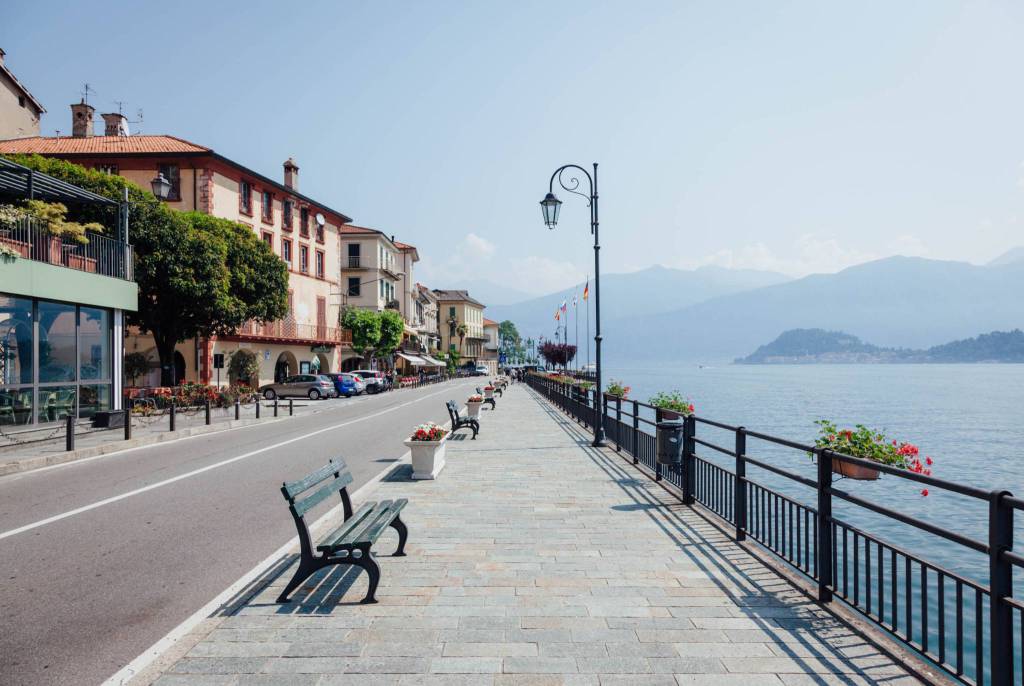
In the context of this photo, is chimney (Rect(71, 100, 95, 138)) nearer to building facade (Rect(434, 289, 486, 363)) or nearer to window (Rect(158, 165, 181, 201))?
window (Rect(158, 165, 181, 201))

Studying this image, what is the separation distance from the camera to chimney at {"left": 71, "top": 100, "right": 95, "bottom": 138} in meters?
44.1

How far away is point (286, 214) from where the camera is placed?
48844mm

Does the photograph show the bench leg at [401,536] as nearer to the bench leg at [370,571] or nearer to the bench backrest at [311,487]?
the bench backrest at [311,487]

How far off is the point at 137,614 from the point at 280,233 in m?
46.2

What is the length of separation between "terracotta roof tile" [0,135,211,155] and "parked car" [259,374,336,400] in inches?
571

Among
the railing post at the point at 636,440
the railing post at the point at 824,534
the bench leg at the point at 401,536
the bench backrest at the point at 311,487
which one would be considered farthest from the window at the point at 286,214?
the railing post at the point at 824,534

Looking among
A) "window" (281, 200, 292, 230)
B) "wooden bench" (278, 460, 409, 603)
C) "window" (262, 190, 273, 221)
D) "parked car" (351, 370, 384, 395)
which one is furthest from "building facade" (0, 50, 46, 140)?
Result: "wooden bench" (278, 460, 409, 603)

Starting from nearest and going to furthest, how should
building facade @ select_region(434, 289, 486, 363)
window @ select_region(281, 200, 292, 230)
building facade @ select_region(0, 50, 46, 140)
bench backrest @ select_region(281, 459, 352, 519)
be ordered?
bench backrest @ select_region(281, 459, 352, 519), building facade @ select_region(0, 50, 46, 140), window @ select_region(281, 200, 292, 230), building facade @ select_region(434, 289, 486, 363)

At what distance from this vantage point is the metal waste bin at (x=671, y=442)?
9.27 metres

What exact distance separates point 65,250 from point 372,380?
1145 inches

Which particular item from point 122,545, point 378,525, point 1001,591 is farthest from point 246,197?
point 1001,591

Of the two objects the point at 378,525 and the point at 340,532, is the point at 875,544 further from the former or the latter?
the point at 340,532

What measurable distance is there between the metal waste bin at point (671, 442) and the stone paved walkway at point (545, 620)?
1.71 m

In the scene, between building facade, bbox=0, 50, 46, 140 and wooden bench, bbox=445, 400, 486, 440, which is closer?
wooden bench, bbox=445, 400, 486, 440
